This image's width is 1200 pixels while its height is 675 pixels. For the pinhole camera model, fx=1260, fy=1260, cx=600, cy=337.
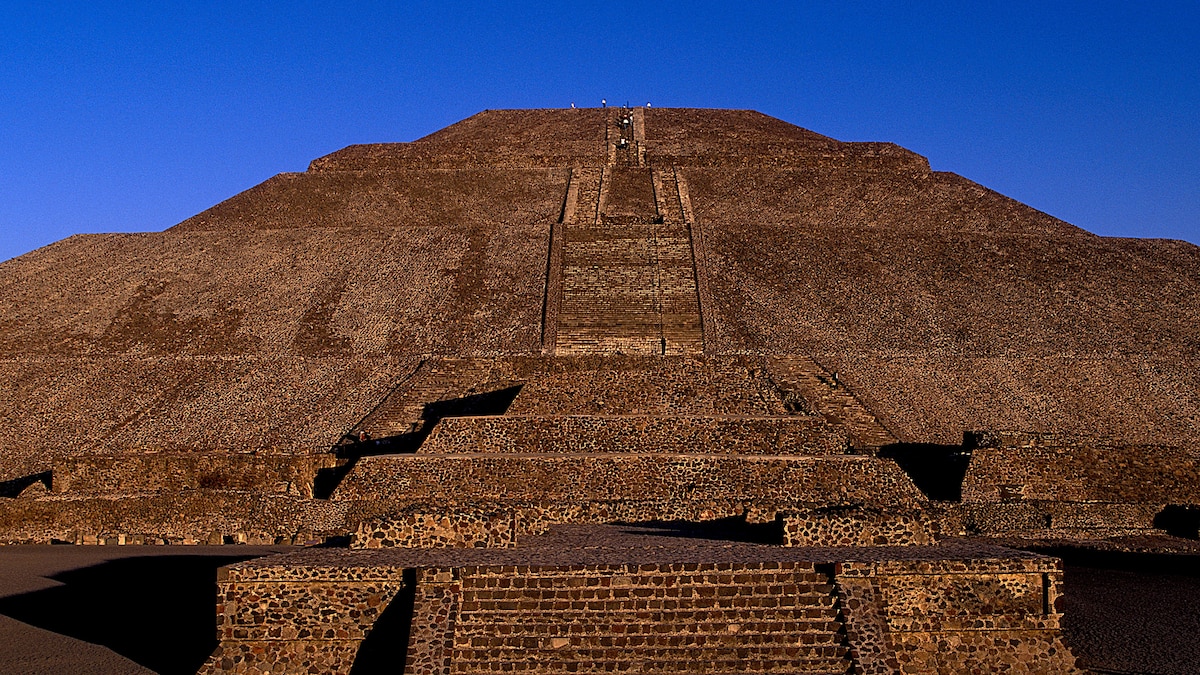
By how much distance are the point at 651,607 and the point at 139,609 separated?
5661 mm

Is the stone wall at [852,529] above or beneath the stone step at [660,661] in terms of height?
above

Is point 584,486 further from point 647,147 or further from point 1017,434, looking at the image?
point 647,147

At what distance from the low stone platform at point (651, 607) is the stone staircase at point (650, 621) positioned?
0.01 metres

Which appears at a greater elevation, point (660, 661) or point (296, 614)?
point (296, 614)

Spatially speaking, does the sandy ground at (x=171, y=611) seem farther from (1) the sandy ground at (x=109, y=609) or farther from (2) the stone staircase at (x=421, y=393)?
Result: (2) the stone staircase at (x=421, y=393)

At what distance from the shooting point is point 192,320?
104 feet

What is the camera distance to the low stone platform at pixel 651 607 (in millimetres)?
8742

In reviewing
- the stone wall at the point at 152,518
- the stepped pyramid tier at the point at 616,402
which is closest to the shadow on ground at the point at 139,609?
the stepped pyramid tier at the point at 616,402

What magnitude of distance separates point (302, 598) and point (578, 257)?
2680 cm

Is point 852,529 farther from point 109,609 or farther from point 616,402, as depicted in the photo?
point 616,402

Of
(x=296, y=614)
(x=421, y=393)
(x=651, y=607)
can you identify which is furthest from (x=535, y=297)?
(x=651, y=607)

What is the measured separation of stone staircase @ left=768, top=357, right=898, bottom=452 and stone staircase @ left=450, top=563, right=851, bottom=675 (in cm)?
1323

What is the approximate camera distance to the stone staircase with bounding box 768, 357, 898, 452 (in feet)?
76.2

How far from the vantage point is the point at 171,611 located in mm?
11898
